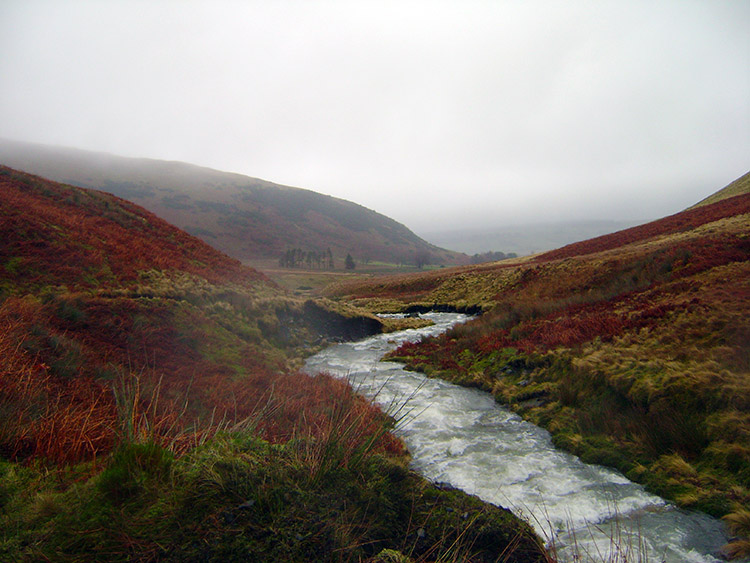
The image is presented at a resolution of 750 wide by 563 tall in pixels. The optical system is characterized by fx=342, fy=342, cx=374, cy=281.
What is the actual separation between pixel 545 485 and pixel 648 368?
148 inches

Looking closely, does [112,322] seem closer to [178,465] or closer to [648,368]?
[178,465]

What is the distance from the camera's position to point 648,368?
7.23 meters

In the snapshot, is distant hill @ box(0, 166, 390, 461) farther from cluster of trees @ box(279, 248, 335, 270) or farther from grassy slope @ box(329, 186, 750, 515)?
cluster of trees @ box(279, 248, 335, 270)

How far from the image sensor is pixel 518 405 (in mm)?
8773

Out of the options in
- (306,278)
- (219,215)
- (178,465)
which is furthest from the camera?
(219,215)

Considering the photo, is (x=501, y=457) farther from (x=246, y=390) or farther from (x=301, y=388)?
(x=246, y=390)

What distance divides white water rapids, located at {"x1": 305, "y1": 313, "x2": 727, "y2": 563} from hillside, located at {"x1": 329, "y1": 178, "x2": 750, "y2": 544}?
40 cm

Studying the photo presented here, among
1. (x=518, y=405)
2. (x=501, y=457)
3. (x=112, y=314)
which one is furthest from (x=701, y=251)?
(x=112, y=314)

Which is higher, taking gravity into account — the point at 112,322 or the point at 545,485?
the point at 112,322

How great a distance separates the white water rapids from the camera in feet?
13.1

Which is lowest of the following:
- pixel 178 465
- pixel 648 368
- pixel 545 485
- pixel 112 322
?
pixel 545 485

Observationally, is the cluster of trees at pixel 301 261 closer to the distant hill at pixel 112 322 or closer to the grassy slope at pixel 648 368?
the distant hill at pixel 112 322

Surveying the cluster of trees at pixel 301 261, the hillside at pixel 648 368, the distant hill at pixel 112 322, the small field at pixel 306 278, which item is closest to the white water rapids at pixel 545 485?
the hillside at pixel 648 368

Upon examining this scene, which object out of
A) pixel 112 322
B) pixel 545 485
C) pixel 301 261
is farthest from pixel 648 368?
pixel 301 261
